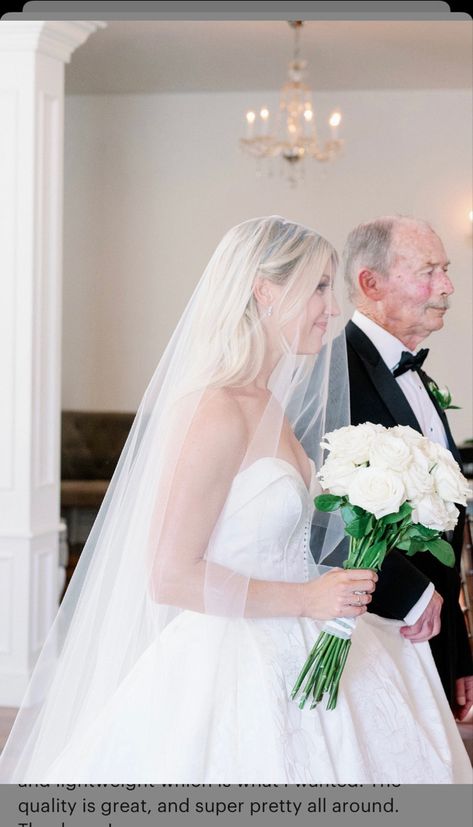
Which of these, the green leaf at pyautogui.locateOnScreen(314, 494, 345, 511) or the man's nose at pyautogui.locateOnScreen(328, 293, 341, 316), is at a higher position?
the man's nose at pyautogui.locateOnScreen(328, 293, 341, 316)

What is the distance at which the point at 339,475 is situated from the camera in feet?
6.95

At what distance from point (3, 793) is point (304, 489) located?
3.22 ft

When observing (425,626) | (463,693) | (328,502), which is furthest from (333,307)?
(463,693)

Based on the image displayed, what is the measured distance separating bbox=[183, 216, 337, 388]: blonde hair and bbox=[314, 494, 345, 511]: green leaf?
1.13 ft

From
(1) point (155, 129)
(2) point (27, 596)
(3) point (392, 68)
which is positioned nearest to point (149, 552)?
(2) point (27, 596)

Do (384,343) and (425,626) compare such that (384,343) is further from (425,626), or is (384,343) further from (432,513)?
(432,513)

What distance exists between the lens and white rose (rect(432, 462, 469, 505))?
2.12 metres

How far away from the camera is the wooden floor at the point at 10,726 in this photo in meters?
4.57

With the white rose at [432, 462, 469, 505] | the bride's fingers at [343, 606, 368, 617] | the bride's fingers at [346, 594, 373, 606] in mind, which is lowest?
the bride's fingers at [343, 606, 368, 617]

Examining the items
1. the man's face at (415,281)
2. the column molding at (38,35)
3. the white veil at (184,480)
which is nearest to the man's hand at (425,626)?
the white veil at (184,480)

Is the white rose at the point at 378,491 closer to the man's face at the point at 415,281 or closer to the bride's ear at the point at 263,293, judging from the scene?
the bride's ear at the point at 263,293

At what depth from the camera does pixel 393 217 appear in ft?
9.93

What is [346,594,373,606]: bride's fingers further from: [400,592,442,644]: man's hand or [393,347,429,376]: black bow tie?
[393,347,429,376]: black bow tie

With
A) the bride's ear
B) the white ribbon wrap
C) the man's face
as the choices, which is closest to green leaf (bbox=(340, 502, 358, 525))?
the white ribbon wrap
